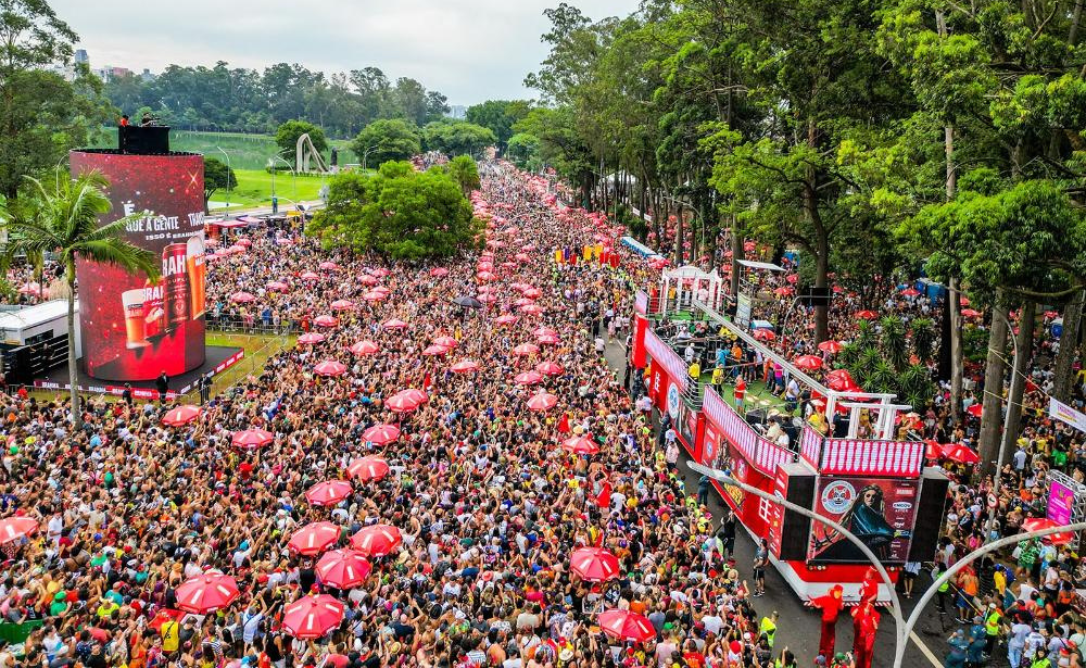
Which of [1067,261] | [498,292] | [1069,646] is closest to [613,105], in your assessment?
[498,292]

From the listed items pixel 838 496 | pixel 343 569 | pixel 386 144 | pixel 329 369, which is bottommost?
pixel 343 569

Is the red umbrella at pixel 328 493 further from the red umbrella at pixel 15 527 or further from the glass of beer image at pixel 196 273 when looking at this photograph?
the glass of beer image at pixel 196 273

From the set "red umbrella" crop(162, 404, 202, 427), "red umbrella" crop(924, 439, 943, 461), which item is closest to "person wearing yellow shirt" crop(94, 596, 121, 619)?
"red umbrella" crop(162, 404, 202, 427)

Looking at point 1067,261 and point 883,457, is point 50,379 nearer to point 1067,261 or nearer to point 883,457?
point 883,457

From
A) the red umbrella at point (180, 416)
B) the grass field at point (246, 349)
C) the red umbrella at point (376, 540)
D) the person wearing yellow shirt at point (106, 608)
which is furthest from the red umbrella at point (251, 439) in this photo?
the grass field at point (246, 349)

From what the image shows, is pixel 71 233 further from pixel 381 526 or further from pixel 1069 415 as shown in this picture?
pixel 1069 415

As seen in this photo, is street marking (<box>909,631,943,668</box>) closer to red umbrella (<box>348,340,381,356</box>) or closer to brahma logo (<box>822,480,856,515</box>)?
brahma logo (<box>822,480,856,515</box>)

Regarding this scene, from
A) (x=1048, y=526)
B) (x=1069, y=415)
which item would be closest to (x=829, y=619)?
(x=1048, y=526)
